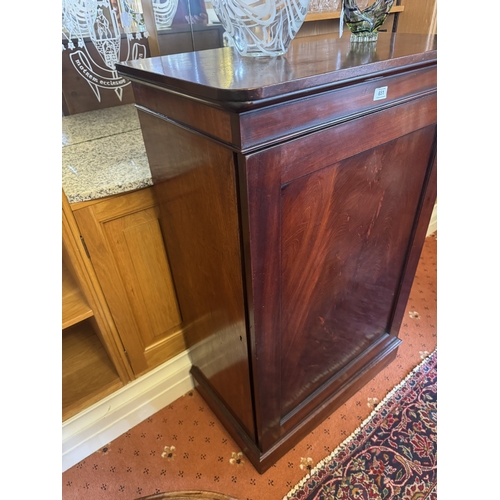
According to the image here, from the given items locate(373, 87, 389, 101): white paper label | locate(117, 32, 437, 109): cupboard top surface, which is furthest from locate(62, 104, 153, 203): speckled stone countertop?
locate(373, 87, 389, 101): white paper label

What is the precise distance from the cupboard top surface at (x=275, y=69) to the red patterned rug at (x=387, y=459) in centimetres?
110

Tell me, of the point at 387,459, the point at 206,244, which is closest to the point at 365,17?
the point at 206,244

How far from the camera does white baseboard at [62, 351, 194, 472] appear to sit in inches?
45.6

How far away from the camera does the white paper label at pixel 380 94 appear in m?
0.68

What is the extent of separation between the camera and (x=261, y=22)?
66 centimetres

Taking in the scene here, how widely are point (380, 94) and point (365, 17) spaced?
27 cm

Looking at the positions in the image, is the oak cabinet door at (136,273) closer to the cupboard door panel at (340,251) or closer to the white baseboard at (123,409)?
the white baseboard at (123,409)

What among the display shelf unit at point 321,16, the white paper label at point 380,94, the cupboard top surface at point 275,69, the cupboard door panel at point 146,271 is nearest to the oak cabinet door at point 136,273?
the cupboard door panel at point 146,271

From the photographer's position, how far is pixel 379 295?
3.73 feet

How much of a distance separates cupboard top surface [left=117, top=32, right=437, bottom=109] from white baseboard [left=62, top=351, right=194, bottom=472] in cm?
95

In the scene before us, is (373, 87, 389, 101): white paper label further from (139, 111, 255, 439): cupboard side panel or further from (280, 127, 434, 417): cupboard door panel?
(139, 111, 255, 439): cupboard side panel
